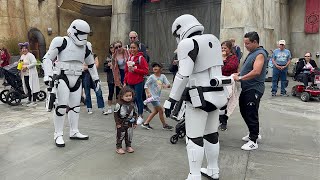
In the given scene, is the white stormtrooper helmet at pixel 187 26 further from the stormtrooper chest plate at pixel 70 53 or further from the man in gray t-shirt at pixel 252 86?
the stormtrooper chest plate at pixel 70 53

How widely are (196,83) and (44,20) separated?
49.8 ft

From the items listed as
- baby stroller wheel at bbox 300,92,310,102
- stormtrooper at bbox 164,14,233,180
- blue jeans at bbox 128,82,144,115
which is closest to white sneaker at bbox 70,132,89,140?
blue jeans at bbox 128,82,144,115

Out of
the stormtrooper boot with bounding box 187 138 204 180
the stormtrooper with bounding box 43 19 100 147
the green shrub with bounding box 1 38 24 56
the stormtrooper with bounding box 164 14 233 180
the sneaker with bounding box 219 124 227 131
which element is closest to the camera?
the stormtrooper with bounding box 164 14 233 180

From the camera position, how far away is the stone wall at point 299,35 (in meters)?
13.0

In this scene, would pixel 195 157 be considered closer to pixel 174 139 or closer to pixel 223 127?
pixel 174 139

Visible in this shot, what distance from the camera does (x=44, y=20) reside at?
1659cm

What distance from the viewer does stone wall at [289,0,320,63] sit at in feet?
42.8

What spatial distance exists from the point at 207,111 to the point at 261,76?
1.54 meters

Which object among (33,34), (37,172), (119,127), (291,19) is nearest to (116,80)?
(119,127)

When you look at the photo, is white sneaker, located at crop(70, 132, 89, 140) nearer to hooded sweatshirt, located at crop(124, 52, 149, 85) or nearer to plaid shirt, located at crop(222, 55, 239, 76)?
hooded sweatshirt, located at crop(124, 52, 149, 85)

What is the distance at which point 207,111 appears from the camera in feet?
10.9

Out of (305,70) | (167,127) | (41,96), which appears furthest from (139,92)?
(305,70)

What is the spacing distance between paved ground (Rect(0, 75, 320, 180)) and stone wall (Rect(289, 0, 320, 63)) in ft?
25.2

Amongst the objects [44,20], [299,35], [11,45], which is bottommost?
[11,45]
